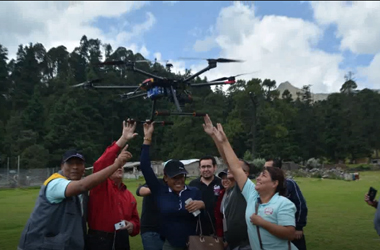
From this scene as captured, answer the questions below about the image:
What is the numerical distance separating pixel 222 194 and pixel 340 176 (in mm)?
39655

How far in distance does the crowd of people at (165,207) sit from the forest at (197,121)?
2088 inches

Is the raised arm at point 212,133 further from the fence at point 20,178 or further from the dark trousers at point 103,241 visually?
the fence at point 20,178

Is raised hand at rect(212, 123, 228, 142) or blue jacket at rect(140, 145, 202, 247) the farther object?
blue jacket at rect(140, 145, 202, 247)

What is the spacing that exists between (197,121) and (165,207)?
62.5m

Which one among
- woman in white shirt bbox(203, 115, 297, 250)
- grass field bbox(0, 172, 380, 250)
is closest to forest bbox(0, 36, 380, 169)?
grass field bbox(0, 172, 380, 250)

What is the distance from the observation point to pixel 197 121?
66.8 metres

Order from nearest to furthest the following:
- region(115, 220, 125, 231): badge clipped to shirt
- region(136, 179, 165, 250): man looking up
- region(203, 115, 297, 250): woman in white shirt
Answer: region(203, 115, 297, 250): woman in white shirt, region(115, 220, 125, 231): badge clipped to shirt, region(136, 179, 165, 250): man looking up

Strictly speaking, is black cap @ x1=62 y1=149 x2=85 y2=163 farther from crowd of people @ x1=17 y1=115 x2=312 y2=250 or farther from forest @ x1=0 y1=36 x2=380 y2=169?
forest @ x1=0 y1=36 x2=380 y2=169

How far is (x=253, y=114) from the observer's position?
71.8 metres

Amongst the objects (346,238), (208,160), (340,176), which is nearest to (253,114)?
(340,176)

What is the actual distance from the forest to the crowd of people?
174ft

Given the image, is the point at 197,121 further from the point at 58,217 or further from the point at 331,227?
the point at 58,217

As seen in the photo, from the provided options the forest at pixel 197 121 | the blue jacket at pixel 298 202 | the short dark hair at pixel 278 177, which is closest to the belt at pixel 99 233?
the short dark hair at pixel 278 177

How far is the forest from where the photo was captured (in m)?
62.0
